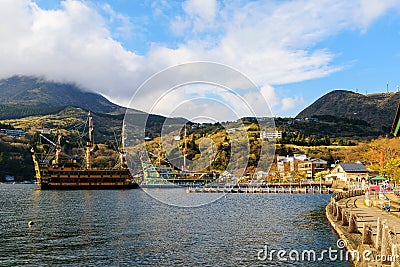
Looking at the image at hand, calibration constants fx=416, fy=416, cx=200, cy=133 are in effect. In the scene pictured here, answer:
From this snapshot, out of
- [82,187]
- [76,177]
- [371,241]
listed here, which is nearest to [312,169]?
[82,187]

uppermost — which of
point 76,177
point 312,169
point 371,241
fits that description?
point 312,169

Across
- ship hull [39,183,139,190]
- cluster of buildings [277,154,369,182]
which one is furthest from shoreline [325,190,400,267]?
ship hull [39,183,139,190]

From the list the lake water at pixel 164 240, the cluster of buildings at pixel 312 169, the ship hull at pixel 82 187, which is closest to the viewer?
the lake water at pixel 164 240

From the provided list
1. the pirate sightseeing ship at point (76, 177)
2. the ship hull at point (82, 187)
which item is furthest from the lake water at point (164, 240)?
the pirate sightseeing ship at point (76, 177)

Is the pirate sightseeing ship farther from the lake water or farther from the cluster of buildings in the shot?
the lake water

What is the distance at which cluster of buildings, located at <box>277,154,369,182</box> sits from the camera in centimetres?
11194

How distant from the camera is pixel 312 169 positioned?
443 ft

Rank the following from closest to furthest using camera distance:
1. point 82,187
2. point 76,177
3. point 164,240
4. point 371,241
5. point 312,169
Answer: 1. point 371,241
2. point 164,240
3. point 82,187
4. point 76,177
5. point 312,169

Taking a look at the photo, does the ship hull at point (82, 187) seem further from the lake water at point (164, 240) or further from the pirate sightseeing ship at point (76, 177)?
the lake water at point (164, 240)

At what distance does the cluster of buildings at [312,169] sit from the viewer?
4407 inches

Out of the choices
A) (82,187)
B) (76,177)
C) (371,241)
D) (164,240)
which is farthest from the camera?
(76,177)

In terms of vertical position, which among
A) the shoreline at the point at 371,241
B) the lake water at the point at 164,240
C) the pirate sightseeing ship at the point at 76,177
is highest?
the pirate sightseeing ship at the point at 76,177

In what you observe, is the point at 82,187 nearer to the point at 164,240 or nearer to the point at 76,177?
the point at 76,177

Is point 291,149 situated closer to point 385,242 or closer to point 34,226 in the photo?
point 34,226
